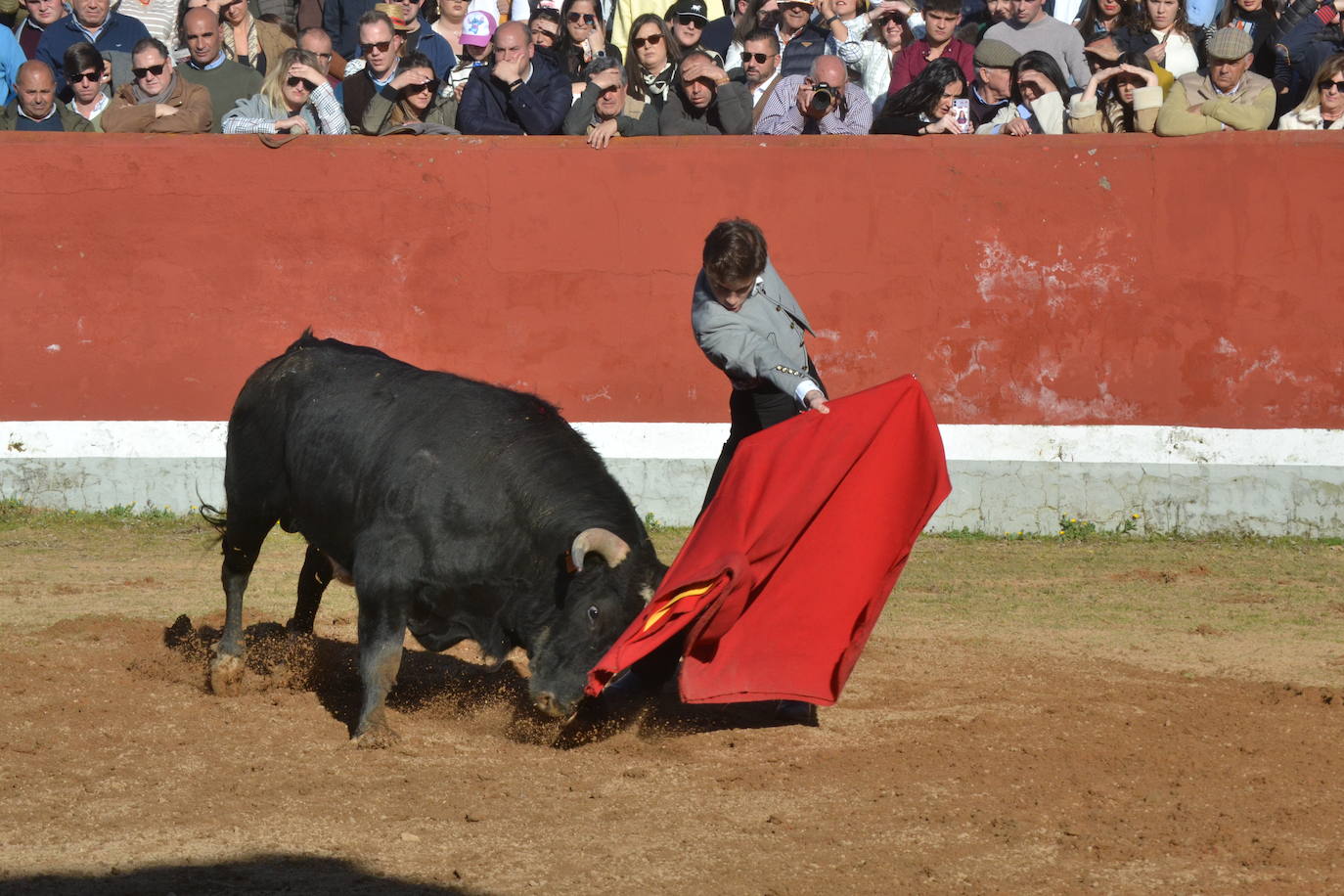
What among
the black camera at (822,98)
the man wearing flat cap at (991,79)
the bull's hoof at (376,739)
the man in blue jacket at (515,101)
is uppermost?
the man wearing flat cap at (991,79)

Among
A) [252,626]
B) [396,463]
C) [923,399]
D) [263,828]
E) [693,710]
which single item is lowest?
[252,626]

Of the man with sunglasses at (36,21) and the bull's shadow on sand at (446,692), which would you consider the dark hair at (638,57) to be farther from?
the bull's shadow on sand at (446,692)

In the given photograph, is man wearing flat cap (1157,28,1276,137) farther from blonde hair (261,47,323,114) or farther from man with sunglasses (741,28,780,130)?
blonde hair (261,47,323,114)

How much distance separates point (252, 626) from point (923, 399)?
12.0 ft

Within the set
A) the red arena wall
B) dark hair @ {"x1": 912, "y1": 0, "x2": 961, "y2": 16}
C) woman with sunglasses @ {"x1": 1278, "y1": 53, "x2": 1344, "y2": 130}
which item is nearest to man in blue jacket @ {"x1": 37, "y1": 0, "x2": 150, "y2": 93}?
the red arena wall

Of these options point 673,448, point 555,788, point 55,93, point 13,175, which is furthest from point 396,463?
point 55,93

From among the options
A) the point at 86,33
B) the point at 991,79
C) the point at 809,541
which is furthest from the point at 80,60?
the point at 809,541

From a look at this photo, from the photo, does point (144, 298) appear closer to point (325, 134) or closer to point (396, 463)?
point (325, 134)

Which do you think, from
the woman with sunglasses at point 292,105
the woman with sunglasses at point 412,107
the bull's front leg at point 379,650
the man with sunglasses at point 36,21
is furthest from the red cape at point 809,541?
the man with sunglasses at point 36,21

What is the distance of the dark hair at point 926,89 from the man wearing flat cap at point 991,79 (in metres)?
0.15

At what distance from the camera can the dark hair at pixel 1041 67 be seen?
994cm

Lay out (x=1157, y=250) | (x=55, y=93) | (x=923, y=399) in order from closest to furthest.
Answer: (x=923, y=399) → (x=1157, y=250) → (x=55, y=93)

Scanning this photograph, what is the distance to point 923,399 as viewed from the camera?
20.1ft

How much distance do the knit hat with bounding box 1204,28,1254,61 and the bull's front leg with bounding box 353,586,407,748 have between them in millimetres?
6315
